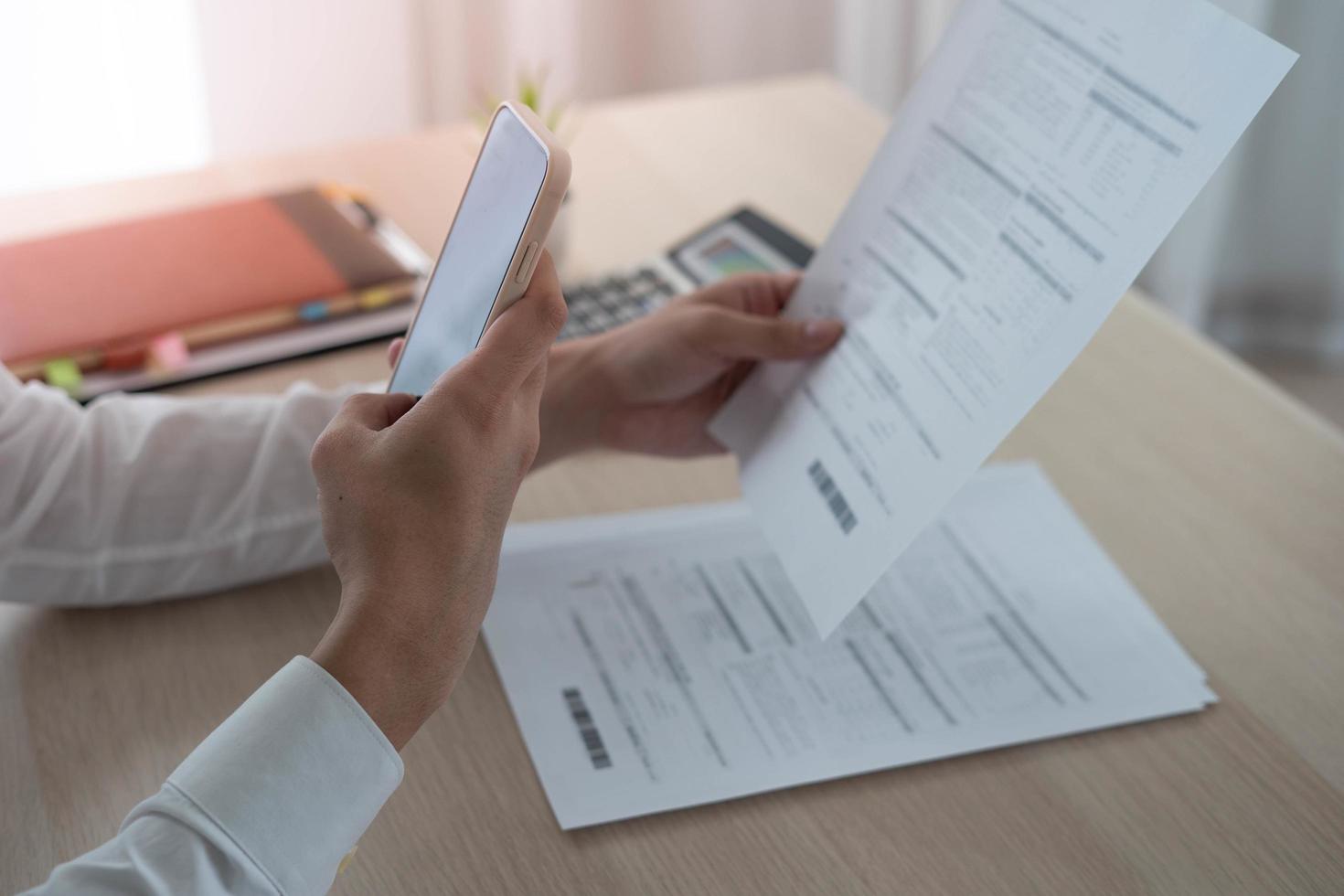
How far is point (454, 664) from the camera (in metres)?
0.56

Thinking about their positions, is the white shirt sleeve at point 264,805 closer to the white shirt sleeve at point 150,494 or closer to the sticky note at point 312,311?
the white shirt sleeve at point 150,494

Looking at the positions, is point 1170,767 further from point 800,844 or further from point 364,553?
point 364,553

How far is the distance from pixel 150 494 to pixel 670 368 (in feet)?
1.12

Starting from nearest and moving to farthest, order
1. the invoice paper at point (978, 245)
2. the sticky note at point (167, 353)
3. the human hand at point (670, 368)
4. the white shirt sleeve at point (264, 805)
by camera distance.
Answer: the white shirt sleeve at point (264, 805)
the invoice paper at point (978, 245)
the human hand at point (670, 368)
the sticky note at point (167, 353)

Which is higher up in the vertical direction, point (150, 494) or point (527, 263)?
point (527, 263)

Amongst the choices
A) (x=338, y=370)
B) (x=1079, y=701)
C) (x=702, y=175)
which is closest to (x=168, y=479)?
(x=338, y=370)

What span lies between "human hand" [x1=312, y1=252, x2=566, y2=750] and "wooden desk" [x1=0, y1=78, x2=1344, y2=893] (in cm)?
13

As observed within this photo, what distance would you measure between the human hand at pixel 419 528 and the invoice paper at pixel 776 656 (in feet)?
0.47

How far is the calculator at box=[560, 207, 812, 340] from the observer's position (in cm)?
107

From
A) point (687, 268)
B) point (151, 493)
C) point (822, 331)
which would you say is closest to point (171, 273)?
point (151, 493)

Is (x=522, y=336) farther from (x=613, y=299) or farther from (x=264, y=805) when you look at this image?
(x=613, y=299)

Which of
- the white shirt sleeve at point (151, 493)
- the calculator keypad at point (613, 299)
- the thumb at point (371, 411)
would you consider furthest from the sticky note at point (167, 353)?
the thumb at point (371, 411)

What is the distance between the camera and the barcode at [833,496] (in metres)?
0.72

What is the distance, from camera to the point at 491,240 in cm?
63
